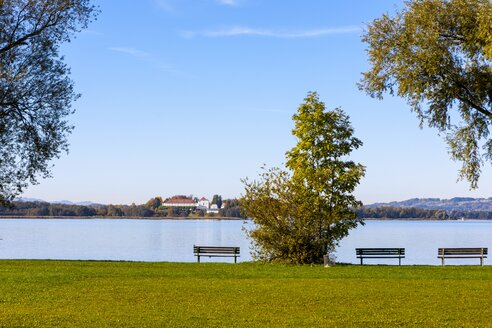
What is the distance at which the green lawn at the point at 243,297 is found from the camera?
14.9 m

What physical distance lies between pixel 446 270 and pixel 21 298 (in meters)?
18.2

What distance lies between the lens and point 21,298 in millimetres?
18688

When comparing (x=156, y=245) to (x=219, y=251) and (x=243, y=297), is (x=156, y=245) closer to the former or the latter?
(x=219, y=251)

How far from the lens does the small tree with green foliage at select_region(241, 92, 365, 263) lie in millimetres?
32375

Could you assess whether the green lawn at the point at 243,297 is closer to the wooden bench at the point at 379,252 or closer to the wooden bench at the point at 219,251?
the wooden bench at the point at 379,252

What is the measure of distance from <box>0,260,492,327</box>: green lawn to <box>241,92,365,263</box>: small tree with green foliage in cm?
418

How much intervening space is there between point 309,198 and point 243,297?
1450 cm

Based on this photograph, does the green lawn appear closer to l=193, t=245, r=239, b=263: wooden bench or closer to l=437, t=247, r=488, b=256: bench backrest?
l=437, t=247, r=488, b=256: bench backrest

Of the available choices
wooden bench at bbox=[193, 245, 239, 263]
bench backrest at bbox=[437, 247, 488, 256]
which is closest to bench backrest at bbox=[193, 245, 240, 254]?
wooden bench at bbox=[193, 245, 239, 263]

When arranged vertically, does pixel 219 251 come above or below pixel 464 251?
below

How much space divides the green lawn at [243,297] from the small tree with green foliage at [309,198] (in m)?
4.18

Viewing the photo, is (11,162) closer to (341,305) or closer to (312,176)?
(312,176)

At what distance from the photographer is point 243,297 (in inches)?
738

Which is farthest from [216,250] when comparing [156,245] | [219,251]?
[156,245]
